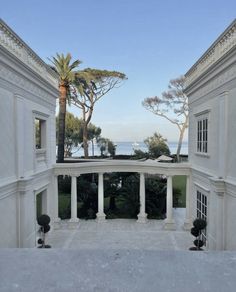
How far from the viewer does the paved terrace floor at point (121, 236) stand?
10.4m

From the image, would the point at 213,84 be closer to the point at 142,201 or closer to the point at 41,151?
the point at 142,201

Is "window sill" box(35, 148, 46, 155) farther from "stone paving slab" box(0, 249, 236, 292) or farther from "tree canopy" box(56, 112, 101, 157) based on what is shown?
"tree canopy" box(56, 112, 101, 157)

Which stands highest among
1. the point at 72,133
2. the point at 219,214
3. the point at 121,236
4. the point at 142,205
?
the point at 72,133

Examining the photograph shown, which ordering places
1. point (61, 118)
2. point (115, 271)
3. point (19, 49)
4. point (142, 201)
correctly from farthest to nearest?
point (61, 118), point (142, 201), point (19, 49), point (115, 271)

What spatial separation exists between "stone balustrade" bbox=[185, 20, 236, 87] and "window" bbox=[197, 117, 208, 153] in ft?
6.92

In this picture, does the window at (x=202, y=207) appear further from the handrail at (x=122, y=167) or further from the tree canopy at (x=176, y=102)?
the tree canopy at (x=176, y=102)

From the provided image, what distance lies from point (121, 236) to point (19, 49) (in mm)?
8740

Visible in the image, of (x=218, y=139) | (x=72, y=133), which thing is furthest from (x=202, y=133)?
(x=72, y=133)

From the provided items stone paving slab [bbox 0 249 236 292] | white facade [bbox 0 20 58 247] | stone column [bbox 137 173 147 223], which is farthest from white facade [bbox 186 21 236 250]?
white facade [bbox 0 20 58 247]

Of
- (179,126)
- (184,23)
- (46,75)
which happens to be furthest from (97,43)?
(179,126)

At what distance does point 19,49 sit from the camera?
27.3 ft

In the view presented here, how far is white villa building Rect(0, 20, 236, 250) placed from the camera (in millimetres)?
7492


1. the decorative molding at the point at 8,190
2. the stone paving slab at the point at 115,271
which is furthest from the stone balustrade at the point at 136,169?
the stone paving slab at the point at 115,271

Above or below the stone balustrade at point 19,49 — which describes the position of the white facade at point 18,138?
below
